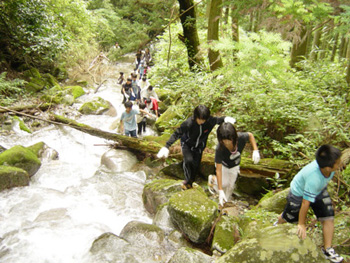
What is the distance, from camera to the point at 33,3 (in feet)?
37.8

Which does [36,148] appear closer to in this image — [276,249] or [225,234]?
[225,234]

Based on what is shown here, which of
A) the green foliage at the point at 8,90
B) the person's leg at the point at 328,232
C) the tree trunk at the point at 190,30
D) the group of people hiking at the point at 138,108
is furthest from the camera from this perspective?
the green foliage at the point at 8,90

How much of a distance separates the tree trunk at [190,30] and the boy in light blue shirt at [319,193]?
20.0 feet

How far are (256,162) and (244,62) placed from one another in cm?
195

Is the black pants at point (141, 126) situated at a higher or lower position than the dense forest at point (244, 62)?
lower

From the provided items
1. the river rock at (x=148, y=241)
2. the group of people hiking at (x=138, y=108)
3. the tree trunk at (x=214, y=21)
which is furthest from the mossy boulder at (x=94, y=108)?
the river rock at (x=148, y=241)

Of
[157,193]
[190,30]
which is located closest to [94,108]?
[190,30]

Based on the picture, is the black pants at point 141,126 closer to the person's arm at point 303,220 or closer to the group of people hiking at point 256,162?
the group of people hiking at point 256,162

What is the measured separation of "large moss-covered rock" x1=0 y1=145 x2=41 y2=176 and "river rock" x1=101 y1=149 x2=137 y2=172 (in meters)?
1.85

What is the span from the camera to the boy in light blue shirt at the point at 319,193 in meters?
2.46

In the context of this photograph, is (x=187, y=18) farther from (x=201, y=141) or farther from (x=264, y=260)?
(x=264, y=260)

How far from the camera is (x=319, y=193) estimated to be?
266cm

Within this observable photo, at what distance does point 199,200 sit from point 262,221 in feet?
3.29

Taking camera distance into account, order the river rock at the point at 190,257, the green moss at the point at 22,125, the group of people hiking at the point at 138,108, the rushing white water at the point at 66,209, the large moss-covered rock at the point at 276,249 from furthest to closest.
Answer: the green moss at the point at 22,125
the group of people hiking at the point at 138,108
the rushing white water at the point at 66,209
the river rock at the point at 190,257
the large moss-covered rock at the point at 276,249
